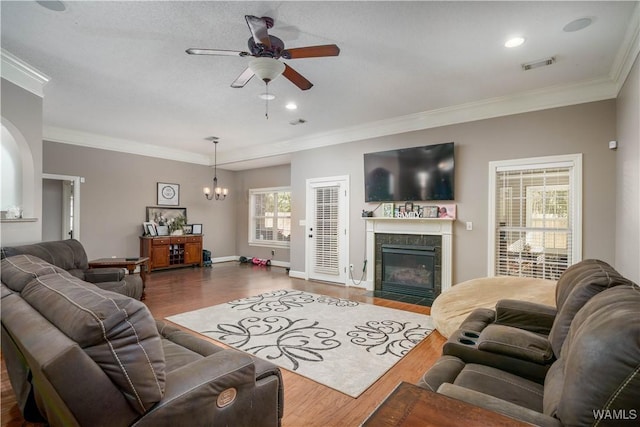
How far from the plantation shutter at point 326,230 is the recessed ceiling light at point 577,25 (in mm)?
4045

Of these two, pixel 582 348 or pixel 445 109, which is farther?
pixel 445 109

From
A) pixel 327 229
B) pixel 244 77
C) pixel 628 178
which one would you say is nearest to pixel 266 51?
pixel 244 77

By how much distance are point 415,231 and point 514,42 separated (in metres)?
2.95

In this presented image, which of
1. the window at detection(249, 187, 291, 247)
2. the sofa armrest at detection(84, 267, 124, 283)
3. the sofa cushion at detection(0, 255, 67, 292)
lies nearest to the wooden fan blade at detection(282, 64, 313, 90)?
the sofa cushion at detection(0, 255, 67, 292)

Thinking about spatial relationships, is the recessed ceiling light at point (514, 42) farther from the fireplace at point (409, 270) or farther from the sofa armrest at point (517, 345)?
the fireplace at point (409, 270)

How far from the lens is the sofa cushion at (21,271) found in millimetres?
1626

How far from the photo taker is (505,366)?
1737 millimetres

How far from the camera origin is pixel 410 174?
529 centimetres

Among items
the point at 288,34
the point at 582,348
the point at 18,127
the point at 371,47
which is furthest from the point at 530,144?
the point at 18,127

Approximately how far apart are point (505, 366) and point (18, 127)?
4.96 meters

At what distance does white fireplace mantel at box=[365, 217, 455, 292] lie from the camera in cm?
492

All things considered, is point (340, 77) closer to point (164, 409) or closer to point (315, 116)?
point (315, 116)

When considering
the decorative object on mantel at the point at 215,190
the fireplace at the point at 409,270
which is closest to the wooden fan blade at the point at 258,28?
the fireplace at the point at 409,270

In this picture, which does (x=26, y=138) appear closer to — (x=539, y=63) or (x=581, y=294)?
(x=581, y=294)
